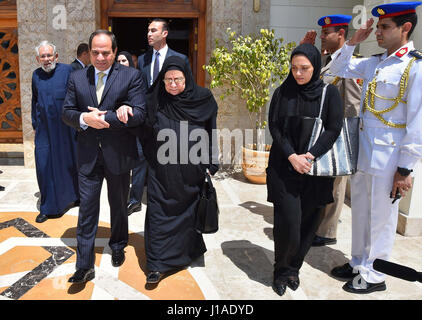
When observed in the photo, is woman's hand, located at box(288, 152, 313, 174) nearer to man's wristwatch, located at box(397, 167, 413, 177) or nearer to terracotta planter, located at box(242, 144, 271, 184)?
man's wristwatch, located at box(397, 167, 413, 177)

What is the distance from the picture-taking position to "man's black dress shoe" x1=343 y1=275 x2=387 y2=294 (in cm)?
280

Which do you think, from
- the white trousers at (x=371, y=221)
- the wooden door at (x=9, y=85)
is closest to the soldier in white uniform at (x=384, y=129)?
the white trousers at (x=371, y=221)

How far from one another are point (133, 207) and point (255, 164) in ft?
6.79

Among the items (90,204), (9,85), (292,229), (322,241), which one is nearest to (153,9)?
(9,85)

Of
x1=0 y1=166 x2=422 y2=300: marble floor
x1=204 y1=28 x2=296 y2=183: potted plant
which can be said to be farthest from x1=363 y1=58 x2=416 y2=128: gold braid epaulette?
x1=204 y1=28 x2=296 y2=183: potted plant

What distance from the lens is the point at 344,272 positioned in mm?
3053

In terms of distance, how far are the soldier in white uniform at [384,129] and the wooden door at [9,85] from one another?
19.7 ft

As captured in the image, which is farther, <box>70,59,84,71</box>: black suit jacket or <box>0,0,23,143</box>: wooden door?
<box>0,0,23,143</box>: wooden door

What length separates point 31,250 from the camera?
337 cm

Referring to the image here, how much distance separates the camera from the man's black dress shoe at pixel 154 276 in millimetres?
2816

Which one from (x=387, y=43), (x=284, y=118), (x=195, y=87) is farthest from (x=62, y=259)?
(x=387, y=43)

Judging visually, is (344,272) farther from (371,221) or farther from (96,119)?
(96,119)

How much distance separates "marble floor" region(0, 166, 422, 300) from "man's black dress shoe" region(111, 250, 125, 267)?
40 mm
